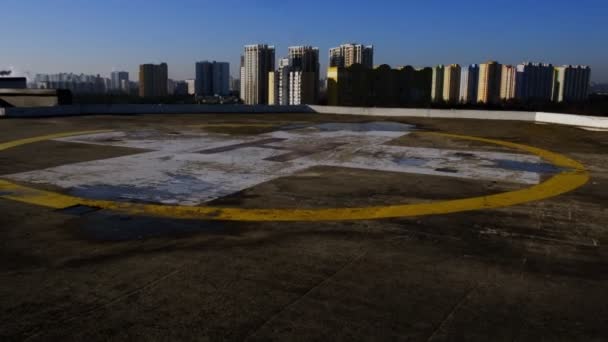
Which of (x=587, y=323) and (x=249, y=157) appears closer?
(x=587, y=323)

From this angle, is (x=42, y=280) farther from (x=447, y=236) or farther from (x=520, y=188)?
(x=520, y=188)

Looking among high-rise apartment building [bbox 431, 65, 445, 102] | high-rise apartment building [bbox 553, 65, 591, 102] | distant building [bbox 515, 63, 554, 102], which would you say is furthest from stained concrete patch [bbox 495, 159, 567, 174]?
high-rise apartment building [bbox 553, 65, 591, 102]

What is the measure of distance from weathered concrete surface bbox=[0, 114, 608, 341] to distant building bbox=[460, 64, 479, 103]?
117 metres

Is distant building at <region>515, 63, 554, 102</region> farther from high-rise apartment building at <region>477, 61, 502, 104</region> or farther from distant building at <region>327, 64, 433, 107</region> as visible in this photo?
distant building at <region>327, 64, 433, 107</region>

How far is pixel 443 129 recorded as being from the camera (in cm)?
2850

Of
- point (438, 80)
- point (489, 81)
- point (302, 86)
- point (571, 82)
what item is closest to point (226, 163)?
point (302, 86)

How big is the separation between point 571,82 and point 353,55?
189 ft

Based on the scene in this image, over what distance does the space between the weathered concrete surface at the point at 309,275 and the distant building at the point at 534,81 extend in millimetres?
122652

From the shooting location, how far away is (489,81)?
11719 cm

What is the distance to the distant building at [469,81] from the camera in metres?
120

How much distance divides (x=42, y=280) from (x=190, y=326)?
97.8 inches

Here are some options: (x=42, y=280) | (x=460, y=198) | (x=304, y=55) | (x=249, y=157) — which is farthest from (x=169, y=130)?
(x=304, y=55)

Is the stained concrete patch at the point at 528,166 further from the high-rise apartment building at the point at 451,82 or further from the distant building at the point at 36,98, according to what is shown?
the high-rise apartment building at the point at 451,82

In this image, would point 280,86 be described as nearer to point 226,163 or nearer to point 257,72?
point 257,72
